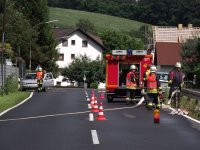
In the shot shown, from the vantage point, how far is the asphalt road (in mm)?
12328

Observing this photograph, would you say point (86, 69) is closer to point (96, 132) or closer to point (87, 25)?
point (87, 25)

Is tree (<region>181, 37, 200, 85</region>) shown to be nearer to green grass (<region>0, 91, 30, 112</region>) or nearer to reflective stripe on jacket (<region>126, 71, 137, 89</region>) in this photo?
green grass (<region>0, 91, 30, 112</region>)

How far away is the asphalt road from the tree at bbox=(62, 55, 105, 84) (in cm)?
6946

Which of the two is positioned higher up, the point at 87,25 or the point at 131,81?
the point at 87,25

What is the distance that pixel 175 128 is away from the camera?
16125mm

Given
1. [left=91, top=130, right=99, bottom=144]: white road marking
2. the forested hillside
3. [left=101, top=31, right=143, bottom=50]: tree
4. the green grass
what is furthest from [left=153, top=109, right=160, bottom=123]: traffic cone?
the forested hillside

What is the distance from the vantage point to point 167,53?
3342 inches

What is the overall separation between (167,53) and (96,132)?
233 feet

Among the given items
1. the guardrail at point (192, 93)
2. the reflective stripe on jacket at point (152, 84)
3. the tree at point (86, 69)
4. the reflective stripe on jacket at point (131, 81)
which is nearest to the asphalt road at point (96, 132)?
the reflective stripe on jacket at point (152, 84)

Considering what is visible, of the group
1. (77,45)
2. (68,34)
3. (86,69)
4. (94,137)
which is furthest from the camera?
(77,45)

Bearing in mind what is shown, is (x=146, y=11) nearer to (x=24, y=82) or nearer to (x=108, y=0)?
(x=108, y=0)

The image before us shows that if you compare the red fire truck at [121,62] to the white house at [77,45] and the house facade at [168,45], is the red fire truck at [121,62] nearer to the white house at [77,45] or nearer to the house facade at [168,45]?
the house facade at [168,45]

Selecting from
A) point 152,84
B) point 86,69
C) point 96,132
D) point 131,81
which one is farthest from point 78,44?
point 96,132

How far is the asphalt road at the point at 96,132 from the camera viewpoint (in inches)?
485
